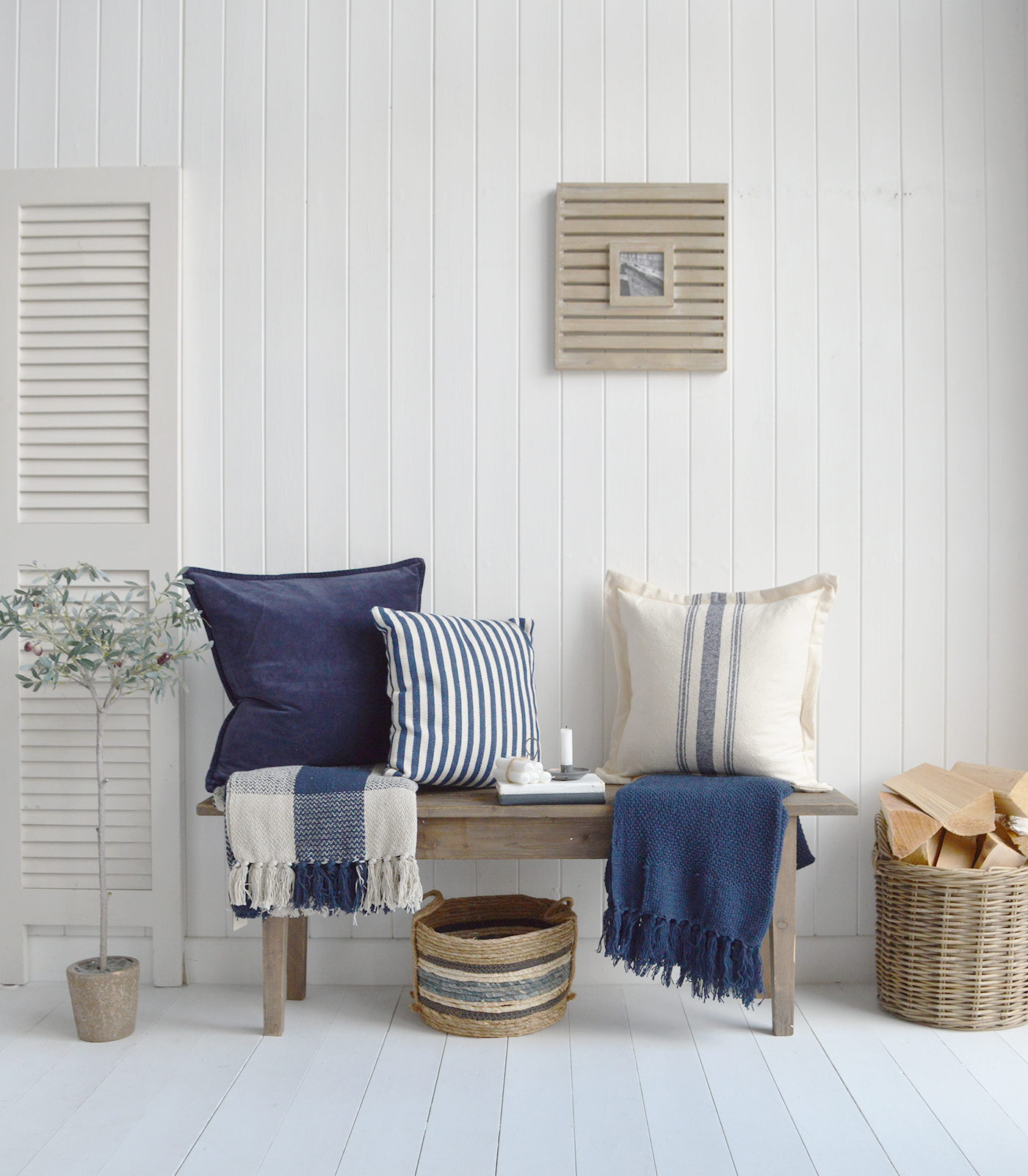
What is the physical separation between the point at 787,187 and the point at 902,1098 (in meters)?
2.07

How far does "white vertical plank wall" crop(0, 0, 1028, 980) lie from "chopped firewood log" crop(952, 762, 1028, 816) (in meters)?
0.21

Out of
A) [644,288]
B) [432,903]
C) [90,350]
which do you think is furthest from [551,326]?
[432,903]

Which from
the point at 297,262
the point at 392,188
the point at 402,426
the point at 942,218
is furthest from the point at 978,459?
the point at 297,262

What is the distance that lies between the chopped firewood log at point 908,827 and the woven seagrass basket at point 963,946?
0.05m

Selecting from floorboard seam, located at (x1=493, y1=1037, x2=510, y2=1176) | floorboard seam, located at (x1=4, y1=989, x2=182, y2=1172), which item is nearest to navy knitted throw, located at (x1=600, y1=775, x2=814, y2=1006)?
floorboard seam, located at (x1=493, y1=1037, x2=510, y2=1176)

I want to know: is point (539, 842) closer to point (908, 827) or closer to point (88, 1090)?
point (908, 827)

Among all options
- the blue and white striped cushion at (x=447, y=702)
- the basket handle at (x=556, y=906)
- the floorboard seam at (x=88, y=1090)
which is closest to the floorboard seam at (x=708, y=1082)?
the basket handle at (x=556, y=906)

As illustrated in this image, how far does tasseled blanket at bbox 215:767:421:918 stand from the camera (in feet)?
6.68

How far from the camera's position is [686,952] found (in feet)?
6.70

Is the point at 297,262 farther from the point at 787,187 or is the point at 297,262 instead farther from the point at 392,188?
the point at 787,187

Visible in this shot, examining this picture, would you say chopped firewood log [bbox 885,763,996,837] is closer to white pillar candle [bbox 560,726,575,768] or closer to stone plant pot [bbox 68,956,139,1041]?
white pillar candle [bbox 560,726,575,768]

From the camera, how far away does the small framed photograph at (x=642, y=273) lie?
2.46 meters

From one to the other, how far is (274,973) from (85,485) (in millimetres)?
1280

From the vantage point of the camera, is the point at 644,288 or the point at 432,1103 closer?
the point at 432,1103
